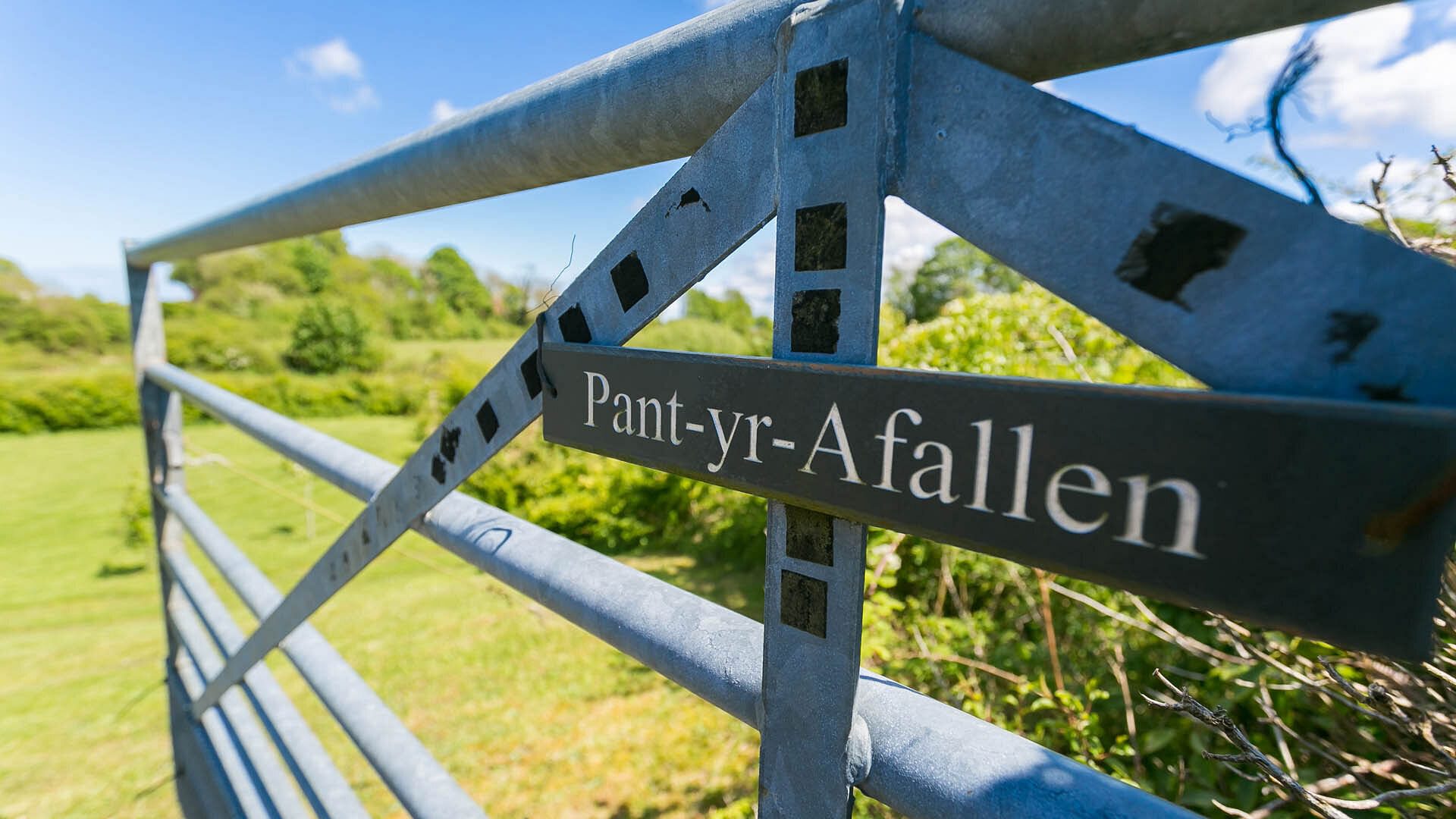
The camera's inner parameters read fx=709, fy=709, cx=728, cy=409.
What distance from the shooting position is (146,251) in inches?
83.6

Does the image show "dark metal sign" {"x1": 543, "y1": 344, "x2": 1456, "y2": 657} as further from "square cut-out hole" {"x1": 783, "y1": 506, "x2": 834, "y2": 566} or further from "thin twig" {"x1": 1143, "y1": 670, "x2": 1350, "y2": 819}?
"thin twig" {"x1": 1143, "y1": 670, "x2": 1350, "y2": 819}

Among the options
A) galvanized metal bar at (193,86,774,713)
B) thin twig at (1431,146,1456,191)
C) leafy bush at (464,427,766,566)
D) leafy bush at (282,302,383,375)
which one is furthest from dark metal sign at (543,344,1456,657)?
leafy bush at (282,302,383,375)

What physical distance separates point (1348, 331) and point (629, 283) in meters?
0.47

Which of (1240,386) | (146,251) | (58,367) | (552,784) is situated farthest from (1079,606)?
(58,367)

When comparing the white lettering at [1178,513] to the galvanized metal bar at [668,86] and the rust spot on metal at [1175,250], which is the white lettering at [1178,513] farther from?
the galvanized metal bar at [668,86]

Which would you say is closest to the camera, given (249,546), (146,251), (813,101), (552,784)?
(813,101)

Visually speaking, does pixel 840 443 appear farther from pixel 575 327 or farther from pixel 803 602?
pixel 575 327

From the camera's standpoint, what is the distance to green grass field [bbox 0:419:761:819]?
3119 mm

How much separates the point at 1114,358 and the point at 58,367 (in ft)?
85.2

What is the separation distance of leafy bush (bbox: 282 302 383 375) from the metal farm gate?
2591cm

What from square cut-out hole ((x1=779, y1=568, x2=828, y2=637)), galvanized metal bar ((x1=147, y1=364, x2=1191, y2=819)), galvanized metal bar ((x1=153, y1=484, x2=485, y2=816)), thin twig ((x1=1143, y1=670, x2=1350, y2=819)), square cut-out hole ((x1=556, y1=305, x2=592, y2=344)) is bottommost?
galvanized metal bar ((x1=153, y1=484, x2=485, y2=816))

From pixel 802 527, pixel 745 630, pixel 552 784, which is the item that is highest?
pixel 802 527

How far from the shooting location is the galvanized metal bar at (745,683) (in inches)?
16.7

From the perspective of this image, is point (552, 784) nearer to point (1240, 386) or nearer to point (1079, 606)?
point (1079, 606)
